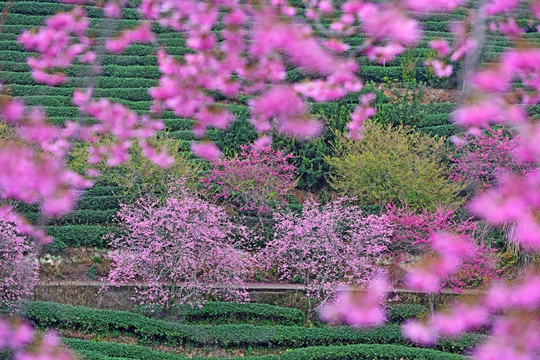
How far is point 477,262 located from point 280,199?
6160 millimetres

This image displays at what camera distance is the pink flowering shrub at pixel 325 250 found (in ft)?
54.9

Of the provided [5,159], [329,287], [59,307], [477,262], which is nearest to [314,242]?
[329,287]

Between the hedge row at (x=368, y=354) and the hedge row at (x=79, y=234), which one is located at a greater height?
the hedge row at (x=368, y=354)

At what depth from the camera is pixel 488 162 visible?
67.0 ft

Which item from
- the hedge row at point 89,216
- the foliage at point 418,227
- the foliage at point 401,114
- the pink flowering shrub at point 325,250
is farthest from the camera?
the foliage at point 401,114

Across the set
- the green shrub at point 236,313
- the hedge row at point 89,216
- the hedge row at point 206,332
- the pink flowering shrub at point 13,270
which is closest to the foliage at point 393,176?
the hedge row at point 206,332

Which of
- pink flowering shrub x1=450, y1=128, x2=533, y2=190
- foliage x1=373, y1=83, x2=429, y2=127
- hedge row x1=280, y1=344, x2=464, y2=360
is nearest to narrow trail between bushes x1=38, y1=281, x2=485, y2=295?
hedge row x1=280, y1=344, x2=464, y2=360

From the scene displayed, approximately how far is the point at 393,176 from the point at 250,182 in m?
4.20

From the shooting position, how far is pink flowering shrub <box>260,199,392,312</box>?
16734 mm

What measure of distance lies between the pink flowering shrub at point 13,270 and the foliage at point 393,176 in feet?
29.2

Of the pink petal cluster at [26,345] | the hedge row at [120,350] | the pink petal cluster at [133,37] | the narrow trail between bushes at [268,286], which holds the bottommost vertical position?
the narrow trail between bushes at [268,286]

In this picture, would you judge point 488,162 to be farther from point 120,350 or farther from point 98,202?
point 120,350

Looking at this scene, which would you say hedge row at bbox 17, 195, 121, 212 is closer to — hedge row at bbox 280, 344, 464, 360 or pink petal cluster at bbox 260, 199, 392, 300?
pink petal cluster at bbox 260, 199, 392, 300

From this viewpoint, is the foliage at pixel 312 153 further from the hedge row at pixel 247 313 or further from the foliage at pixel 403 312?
the hedge row at pixel 247 313
